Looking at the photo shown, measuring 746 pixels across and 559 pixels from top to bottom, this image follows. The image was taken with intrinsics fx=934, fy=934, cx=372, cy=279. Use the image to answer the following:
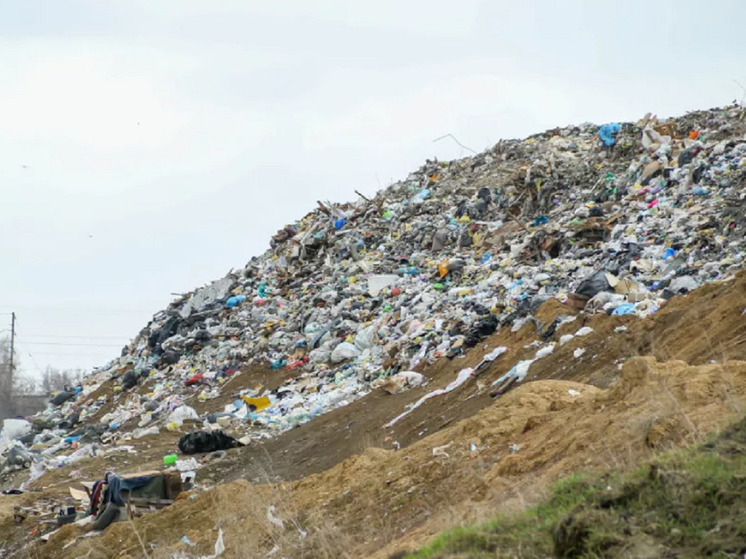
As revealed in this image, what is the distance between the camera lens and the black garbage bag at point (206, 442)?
11.7 m

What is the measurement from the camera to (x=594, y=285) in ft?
35.9

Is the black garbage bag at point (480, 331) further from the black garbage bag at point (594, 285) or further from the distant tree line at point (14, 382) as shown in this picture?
the distant tree line at point (14, 382)

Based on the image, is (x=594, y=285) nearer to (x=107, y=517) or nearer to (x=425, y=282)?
(x=425, y=282)

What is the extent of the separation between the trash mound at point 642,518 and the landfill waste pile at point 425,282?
18.1 ft

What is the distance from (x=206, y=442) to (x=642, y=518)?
354 inches

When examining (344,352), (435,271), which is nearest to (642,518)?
(344,352)

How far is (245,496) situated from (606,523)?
15.3 feet

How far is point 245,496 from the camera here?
753cm

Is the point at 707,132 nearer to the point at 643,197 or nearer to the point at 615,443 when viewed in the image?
the point at 643,197

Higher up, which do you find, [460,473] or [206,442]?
[206,442]

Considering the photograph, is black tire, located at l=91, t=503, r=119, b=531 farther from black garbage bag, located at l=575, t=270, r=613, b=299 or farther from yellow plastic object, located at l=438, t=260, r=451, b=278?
yellow plastic object, located at l=438, t=260, r=451, b=278

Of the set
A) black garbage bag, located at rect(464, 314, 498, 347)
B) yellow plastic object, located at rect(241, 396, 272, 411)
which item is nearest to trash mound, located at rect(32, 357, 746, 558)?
black garbage bag, located at rect(464, 314, 498, 347)

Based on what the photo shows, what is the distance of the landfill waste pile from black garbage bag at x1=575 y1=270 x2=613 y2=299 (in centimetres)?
3

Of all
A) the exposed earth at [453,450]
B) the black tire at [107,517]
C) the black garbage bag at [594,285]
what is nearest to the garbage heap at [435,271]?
the black garbage bag at [594,285]
